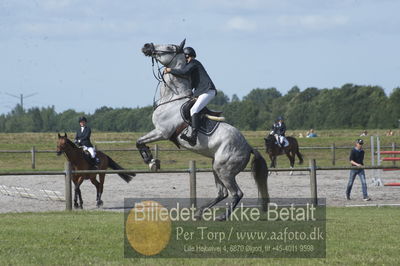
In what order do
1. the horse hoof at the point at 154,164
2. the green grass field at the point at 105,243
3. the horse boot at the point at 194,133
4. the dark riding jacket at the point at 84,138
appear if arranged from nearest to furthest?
1. the green grass field at the point at 105,243
2. the horse boot at the point at 194,133
3. the horse hoof at the point at 154,164
4. the dark riding jacket at the point at 84,138

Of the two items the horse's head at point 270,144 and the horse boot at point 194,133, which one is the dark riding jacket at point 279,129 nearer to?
the horse's head at point 270,144

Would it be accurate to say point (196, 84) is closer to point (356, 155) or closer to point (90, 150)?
point (90, 150)

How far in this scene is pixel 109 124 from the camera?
132 metres

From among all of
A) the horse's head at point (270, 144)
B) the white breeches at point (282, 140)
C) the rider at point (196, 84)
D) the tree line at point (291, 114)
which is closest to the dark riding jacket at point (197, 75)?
the rider at point (196, 84)

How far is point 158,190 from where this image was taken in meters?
26.2

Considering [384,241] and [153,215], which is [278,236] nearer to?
[384,241]

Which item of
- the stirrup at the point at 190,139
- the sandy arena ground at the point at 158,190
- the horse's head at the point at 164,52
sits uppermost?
the horse's head at the point at 164,52

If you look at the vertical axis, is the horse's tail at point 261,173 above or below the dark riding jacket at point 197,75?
below

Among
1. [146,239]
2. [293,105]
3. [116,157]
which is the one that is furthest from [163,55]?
[293,105]

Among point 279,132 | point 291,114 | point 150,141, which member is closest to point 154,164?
point 150,141

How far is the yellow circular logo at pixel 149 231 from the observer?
11.1 metres

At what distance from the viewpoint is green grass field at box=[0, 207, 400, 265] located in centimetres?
1020

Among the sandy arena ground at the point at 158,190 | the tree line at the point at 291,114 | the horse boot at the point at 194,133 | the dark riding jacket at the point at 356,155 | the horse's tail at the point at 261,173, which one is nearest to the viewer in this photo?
the horse boot at the point at 194,133

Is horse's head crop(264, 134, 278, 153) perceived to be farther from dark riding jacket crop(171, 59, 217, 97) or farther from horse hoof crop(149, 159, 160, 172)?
horse hoof crop(149, 159, 160, 172)
